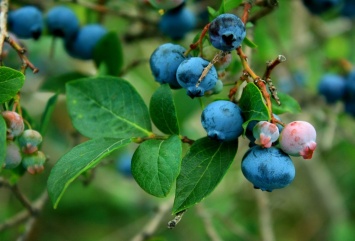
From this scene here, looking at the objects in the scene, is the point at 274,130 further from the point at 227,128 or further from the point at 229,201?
Result: the point at 229,201

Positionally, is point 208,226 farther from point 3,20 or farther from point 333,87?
point 3,20

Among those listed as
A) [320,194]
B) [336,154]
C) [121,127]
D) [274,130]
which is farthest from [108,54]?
[336,154]

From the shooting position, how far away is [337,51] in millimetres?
3053

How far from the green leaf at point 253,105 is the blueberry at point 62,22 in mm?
730

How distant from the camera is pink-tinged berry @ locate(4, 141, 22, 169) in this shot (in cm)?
111

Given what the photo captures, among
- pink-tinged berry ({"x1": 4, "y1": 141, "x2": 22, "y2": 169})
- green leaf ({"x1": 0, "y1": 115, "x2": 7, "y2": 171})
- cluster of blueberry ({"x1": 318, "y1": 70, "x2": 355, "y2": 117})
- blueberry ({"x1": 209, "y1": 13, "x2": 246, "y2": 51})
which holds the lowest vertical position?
cluster of blueberry ({"x1": 318, "y1": 70, "x2": 355, "y2": 117})

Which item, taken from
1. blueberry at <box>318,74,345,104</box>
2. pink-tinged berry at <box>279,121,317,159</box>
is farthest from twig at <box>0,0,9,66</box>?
blueberry at <box>318,74,345,104</box>

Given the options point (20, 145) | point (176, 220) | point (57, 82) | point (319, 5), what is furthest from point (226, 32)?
point (319, 5)

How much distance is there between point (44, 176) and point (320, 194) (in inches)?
57.1

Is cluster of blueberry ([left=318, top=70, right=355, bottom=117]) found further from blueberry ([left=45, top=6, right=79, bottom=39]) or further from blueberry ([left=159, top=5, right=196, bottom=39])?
blueberry ([left=45, top=6, right=79, bottom=39])

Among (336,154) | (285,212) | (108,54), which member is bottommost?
(285,212)

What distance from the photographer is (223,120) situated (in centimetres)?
104

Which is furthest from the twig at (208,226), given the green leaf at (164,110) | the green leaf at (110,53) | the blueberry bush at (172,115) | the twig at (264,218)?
the green leaf at (164,110)

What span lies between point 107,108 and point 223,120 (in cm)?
33
